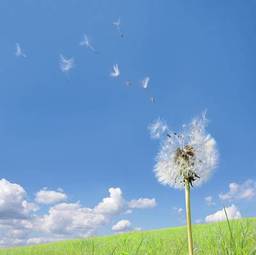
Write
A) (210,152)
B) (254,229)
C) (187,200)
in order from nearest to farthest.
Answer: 1. (187,200)
2. (210,152)
3. (254,229)

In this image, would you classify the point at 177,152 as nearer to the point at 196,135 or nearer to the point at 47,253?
the point at 196,135

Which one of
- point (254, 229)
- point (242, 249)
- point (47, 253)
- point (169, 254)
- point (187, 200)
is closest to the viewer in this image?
point (187, 200)

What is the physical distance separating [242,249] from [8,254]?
11.2m

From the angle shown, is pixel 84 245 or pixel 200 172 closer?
pixel 200 172

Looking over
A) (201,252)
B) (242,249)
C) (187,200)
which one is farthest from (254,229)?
(187,200)

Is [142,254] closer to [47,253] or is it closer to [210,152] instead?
[210,152]

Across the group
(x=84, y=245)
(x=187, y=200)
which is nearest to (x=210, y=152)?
(x=187, y=200)

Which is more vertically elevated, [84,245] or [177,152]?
[84,245]

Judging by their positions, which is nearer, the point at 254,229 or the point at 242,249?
the point at 242,249

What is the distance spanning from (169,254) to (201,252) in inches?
40.6

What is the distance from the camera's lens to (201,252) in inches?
286

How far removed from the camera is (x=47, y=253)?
1345cm

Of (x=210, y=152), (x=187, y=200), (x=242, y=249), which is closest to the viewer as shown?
(x=187, y=200)

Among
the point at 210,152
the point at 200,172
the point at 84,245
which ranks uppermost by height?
the point at 84,245
